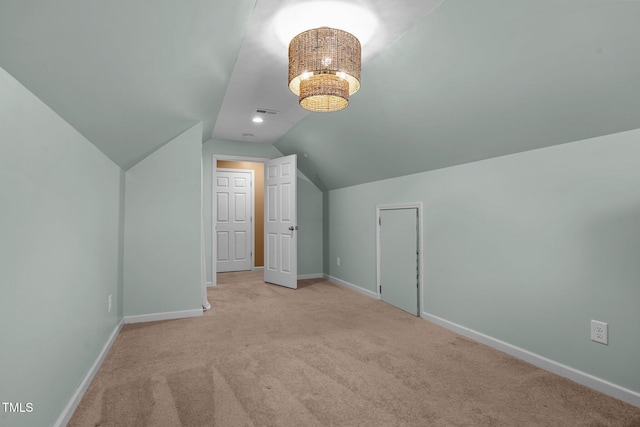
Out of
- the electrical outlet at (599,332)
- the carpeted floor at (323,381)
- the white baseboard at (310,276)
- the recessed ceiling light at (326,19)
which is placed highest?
the recessed ceiling light at (326,19)

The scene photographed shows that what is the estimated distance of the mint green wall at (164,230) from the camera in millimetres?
3322

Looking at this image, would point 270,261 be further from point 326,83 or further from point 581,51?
point 581,51

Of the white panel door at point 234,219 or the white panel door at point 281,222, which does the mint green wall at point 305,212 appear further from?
the white panel door at point 234,219

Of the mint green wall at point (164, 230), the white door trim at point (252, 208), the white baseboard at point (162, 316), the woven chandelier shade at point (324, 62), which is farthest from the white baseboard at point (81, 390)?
the white door trim at point (252, 208)

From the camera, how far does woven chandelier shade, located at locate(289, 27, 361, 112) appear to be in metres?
1.94

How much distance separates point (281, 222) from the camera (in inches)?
197

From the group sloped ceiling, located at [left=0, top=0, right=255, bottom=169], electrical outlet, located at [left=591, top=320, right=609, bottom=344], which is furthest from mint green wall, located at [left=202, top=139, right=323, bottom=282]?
electrical outlet, located at [left=591, top=320, right=609, bottom=344]

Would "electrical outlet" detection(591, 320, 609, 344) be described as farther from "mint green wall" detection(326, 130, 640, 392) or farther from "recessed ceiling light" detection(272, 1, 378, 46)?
"recessed ceiling light" detection(272, 1, 378, 46)

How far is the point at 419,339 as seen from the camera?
2.85 metres

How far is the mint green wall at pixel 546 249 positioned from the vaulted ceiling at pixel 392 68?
19 cm

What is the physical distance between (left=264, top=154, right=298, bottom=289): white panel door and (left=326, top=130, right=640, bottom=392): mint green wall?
1.98m

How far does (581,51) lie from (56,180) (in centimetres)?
258

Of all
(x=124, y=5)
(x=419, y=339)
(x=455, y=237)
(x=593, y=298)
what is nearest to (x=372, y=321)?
(x=419, y=339)

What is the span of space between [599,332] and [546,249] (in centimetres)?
56
